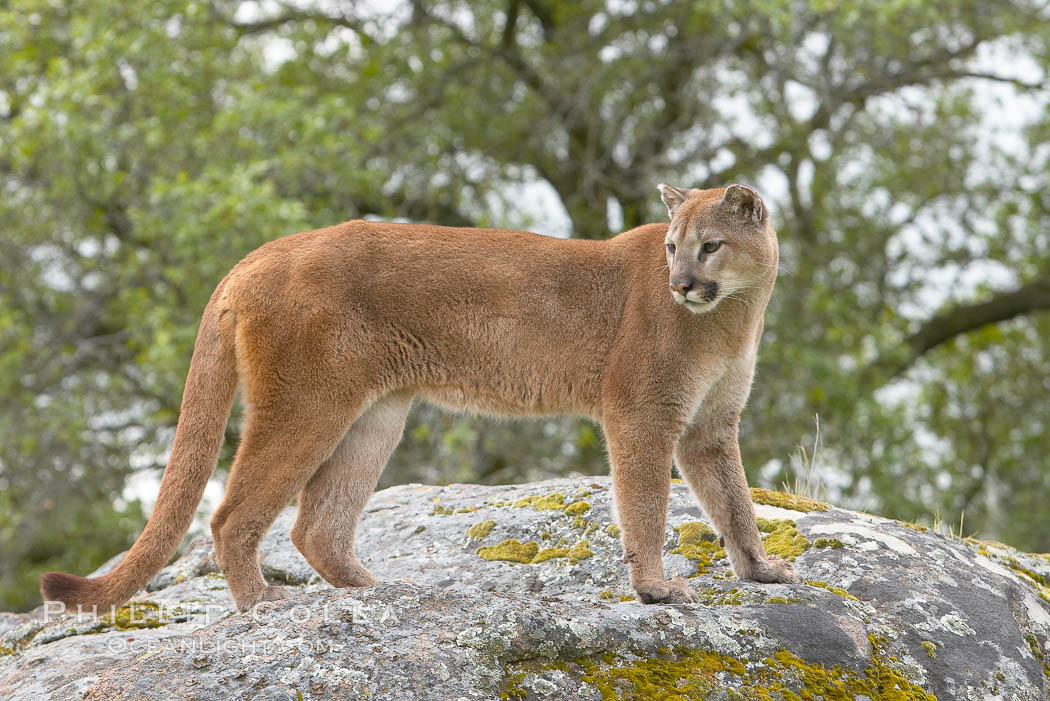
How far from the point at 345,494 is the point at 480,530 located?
0.84 meters

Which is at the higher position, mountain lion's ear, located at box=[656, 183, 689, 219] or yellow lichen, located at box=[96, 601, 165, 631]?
mountain lion's ear, located at box=[656, 183, 689, 219]

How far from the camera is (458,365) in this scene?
5.60 meters

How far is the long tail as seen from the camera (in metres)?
5.06

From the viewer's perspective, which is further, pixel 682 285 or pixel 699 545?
pixel 699 545

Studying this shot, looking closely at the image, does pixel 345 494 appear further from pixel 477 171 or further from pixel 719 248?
pixel 477 171

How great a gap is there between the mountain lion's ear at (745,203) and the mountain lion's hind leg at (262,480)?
2.20m

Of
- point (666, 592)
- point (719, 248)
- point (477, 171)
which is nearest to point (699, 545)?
point (666, 592)

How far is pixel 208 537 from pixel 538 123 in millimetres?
8776

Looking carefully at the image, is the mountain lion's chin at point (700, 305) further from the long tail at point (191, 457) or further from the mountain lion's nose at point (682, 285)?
the long tail at point (191, 457)

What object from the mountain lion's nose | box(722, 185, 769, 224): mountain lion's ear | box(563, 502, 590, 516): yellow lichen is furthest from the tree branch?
the mountain lion's nose

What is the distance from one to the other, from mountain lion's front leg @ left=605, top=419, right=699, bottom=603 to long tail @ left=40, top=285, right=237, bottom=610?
6.17 ft

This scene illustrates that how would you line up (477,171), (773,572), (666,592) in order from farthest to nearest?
1. (477,171)
2. (773,572)
3. (666,592)

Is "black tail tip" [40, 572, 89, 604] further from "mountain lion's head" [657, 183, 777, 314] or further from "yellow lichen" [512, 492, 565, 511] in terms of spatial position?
"mountain lion's head" [657, 183, 777, 314]

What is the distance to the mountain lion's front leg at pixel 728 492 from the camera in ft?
17.1
